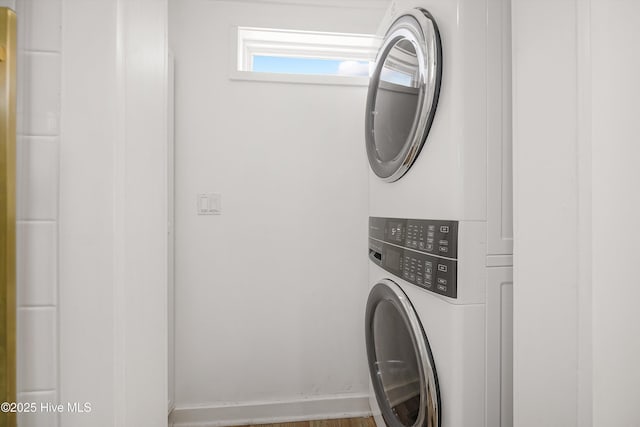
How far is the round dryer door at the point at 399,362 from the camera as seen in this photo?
2.78 ft

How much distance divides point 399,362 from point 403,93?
0.86 m

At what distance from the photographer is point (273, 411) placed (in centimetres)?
159

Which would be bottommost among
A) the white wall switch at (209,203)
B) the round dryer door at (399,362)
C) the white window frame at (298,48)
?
the round dryer door at (399,362)

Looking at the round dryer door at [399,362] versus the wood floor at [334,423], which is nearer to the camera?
the round dryer door at [399,362]

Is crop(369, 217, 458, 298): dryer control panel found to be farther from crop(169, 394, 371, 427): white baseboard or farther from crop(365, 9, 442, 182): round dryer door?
crop(169, 394, 371, 427): white baseboard

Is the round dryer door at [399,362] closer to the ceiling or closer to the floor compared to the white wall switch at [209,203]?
closer to the floor

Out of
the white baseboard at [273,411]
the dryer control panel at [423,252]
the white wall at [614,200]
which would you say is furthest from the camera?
the white baseboard at [273,411]

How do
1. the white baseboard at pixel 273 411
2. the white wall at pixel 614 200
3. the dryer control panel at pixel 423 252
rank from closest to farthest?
the white wall at pixel 614 200 → the dryer control panel at pixel 423 252 → the white baseboard at pixel 273 411

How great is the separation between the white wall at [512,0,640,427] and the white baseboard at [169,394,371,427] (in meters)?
1.19

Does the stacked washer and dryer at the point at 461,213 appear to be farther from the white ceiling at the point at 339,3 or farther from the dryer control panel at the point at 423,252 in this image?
the white ceiling at the point at 339,3

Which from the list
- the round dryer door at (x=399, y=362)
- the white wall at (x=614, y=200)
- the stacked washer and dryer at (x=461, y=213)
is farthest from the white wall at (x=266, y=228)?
the white wall at (x=614, y=200)

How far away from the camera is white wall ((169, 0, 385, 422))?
156 cm

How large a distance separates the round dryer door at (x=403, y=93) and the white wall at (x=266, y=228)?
447mm

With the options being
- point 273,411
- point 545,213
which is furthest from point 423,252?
point 273,411
